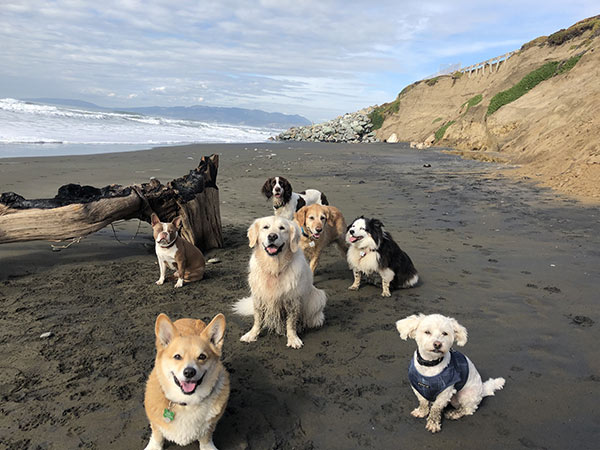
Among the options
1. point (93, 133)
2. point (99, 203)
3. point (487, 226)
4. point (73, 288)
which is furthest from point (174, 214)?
point (93, 133)

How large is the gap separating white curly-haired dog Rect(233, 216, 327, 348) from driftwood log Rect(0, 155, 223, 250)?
10.6 feet

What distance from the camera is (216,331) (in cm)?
285

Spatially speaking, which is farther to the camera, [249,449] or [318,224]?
[318,224]

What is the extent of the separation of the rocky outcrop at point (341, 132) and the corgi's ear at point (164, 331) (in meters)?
42.3

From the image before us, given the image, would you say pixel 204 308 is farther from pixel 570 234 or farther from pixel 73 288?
pixel 570 234

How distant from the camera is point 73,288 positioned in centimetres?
561

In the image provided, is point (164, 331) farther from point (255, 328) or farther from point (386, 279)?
point (386, 279)

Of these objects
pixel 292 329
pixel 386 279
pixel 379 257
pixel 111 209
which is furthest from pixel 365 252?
pixel 111 209

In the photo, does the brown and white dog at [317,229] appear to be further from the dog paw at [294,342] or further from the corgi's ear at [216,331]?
the corgi's ear at [216,331]

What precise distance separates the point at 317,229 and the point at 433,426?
3.61 metres

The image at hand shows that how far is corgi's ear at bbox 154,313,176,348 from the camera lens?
8.79 ft

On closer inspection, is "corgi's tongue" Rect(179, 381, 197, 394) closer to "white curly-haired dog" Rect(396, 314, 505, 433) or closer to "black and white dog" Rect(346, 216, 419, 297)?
"white curly-haired dog" Rect(396, 314, 505, 433)

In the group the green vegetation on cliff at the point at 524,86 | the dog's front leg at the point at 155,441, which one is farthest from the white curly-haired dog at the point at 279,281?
the green vegetation on cliff at the point at 524,86

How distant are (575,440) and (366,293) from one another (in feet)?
10.7
